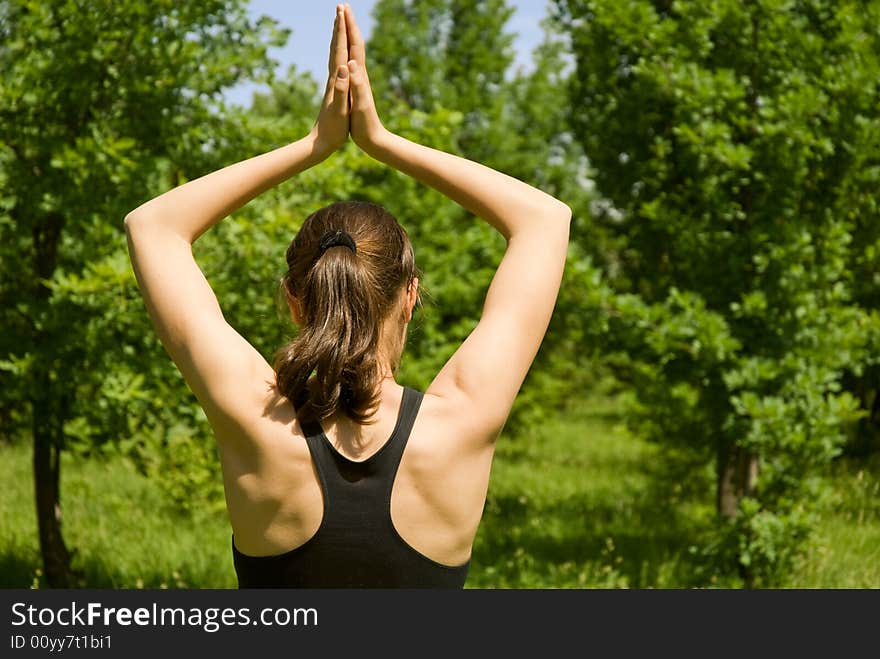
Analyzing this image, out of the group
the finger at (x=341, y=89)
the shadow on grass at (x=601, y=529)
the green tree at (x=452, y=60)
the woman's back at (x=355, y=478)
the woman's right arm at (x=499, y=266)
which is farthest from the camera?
the green tree at (x=452, y=60)

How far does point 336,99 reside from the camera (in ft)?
6.72

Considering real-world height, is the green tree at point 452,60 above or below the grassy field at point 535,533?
above

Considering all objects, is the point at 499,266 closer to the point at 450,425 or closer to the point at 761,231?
the point at 450,425

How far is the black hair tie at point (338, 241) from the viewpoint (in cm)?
177

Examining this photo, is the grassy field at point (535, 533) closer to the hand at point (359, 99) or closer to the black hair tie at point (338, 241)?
the hand at point (359, 99)

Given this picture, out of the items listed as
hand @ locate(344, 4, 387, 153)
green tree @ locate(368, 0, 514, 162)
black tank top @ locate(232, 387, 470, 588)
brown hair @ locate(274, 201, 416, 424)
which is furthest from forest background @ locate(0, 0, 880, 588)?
green tree @ locate(368, 0, 514, 162)

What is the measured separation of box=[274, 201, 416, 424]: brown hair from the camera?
1.68m

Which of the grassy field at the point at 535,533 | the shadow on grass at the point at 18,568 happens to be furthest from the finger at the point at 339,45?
the shadow on grass at the point at 18,568

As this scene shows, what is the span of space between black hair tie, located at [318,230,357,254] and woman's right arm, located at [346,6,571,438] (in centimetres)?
27

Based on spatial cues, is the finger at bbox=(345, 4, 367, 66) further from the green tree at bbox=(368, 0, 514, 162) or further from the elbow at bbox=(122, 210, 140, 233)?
the green tree at bbox=(368, 0, 514, 162)

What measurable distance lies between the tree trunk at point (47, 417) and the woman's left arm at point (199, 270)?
356 centimetres

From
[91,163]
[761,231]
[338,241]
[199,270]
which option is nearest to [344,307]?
[338,241]

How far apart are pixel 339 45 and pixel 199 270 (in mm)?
642

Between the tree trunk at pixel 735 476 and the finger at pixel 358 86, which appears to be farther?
the tree trunk at pixel 735 476
